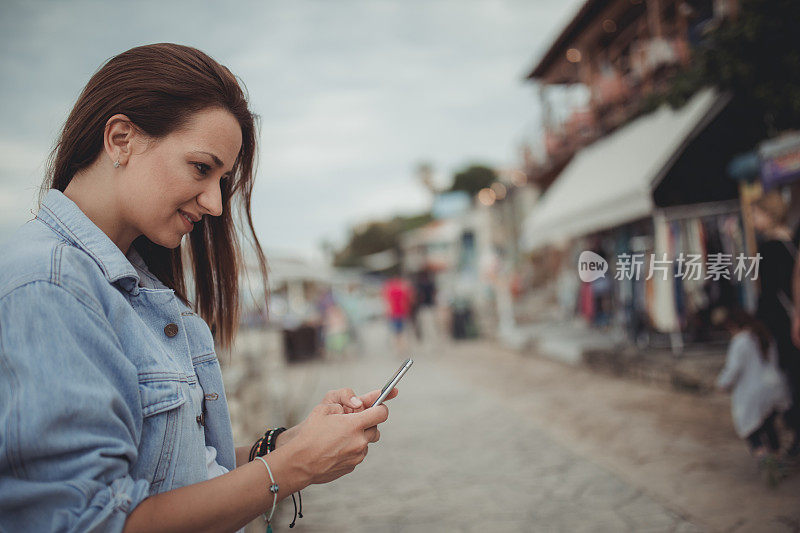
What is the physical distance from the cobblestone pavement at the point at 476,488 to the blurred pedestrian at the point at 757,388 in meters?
0.90

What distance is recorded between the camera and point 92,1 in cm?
181

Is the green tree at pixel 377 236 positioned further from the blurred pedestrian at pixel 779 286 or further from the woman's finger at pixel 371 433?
the woman's finger at pixel 371 433

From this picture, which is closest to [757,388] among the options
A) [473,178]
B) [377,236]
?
[473,178]

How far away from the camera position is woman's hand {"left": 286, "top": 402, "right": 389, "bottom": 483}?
3.12ft

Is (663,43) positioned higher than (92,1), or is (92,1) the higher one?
(663,43)

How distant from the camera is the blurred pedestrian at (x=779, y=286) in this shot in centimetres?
342

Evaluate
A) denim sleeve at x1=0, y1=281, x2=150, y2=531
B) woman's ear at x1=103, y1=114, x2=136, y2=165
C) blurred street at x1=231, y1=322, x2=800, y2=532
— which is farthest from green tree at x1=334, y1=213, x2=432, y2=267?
denim sleeve at x1=0, y1=281, x2=150, y2=531

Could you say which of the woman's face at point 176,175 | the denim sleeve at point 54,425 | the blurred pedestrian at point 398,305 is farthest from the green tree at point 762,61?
the blurred pedestrian at point 398,305

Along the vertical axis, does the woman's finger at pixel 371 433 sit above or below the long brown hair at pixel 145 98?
below

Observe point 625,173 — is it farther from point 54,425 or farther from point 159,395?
point 54,425

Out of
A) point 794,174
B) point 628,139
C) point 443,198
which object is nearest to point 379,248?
point 443,198

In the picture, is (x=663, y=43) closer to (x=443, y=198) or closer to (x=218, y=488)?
(x=218, y=488)

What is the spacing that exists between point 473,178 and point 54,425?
59.5 metres

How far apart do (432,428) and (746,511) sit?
3066mm
